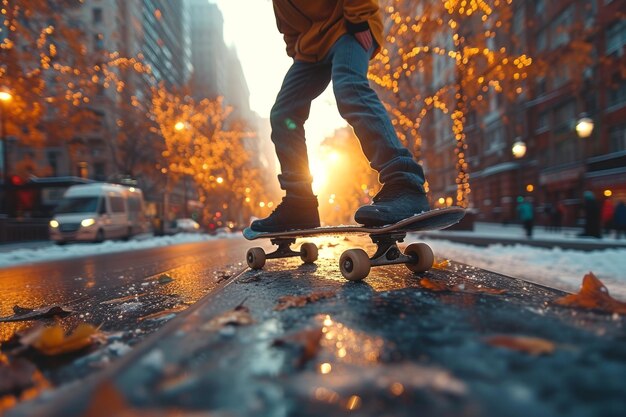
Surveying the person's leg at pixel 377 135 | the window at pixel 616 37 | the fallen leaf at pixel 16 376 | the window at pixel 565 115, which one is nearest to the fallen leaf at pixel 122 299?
the fallen leaf at pixel 16 376

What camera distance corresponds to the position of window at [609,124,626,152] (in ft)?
65.1

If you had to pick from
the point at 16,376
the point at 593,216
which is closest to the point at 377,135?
the point at 16,376

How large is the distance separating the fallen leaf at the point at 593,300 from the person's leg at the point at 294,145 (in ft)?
5.49

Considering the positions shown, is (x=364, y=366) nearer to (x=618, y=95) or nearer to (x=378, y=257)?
(x=378, y=257)

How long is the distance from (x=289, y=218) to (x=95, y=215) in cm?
1679

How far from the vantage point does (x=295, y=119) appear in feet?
8.45

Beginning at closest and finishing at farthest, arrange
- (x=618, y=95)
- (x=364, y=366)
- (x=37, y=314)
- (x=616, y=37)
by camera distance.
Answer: (x=364, y=366) < (x=37, y=314) < (x=616, y=37) < (x=618, y=95)

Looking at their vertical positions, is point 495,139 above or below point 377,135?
above

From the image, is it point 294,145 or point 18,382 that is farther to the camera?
point 294,145

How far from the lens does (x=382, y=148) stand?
205 cm

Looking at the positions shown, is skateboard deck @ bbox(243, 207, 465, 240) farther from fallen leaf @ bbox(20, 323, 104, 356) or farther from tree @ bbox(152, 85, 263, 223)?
tree @ bbox(152, 85, 263, 223)

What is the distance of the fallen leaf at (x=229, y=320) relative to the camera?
840 millimetres

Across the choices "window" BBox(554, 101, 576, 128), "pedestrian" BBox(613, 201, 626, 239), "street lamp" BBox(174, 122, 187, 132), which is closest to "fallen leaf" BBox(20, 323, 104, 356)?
"pedestrian" BBox(613, 201, 626, 239)

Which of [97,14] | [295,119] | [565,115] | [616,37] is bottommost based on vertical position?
[295,119]
